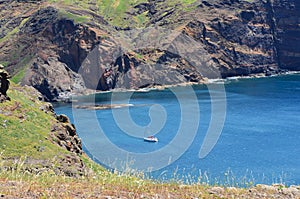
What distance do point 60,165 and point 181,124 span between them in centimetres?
8045

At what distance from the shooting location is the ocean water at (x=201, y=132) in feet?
237

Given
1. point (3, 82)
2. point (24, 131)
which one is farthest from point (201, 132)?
point (24, 131)

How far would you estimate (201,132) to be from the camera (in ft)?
338

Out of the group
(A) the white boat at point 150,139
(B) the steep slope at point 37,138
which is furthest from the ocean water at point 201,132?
(B) the steep slope at point 37,138

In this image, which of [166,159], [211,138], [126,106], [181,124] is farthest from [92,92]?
[166,159]

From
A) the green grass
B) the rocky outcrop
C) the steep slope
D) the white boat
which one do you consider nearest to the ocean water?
the white boat

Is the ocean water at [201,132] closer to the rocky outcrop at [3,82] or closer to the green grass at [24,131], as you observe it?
the green grass at [24,131]

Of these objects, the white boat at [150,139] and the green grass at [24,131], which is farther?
the white boat at [150,139]

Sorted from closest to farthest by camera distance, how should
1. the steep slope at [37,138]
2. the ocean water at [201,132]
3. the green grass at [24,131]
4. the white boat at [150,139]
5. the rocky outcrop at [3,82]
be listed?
1. the steep slope at [37,138]
2. the green grass at [24,131]
3. the rocky outcrop at [3,82]
4. the ocean water at [201,132]
5. the white boat at [150,139]

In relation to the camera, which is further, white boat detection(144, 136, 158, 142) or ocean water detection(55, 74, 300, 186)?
white boat detection(144, 136, 158, 142)

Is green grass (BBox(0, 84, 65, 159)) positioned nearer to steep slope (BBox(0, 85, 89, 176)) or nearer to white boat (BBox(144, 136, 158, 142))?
steep slope (BBox(0, 85, 89, 176))

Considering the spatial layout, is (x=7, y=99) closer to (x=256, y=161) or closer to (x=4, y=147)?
(x=4, y=147)

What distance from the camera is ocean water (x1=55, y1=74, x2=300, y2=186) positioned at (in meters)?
72.1

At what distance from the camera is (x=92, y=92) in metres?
200
